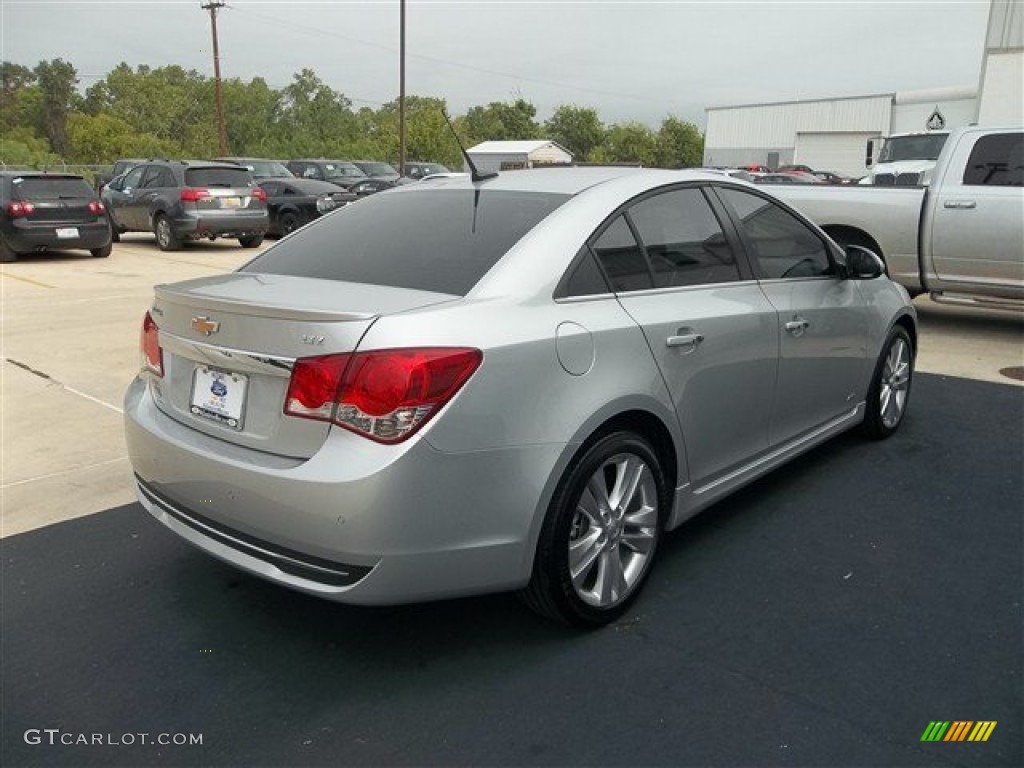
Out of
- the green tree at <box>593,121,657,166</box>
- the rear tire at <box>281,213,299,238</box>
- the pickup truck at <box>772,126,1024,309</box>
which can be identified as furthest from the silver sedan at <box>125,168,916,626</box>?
the green tree at <box>593,121,657,166</box>

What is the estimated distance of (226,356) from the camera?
262 centimetres

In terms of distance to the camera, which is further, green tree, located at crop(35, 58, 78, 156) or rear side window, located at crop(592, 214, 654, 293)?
green tree, located at crop(35, 58, 78, 156)

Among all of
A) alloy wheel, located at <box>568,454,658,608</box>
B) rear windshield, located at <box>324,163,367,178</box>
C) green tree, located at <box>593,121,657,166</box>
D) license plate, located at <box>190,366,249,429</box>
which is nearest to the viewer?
license plate, located at <box>190,366,249,429</box>

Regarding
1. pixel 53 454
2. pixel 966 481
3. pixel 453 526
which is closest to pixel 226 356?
pixel 453 526

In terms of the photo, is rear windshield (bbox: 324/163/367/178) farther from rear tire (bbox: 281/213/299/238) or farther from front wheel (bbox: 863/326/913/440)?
front wheel (bbox: 863/326/913/440)

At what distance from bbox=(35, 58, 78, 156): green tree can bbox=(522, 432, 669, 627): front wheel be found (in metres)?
110

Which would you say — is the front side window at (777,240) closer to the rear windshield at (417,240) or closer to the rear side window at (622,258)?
the rear side window at (622,258)

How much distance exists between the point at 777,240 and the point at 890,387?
1.54 m

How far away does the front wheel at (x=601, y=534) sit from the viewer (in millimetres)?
2678

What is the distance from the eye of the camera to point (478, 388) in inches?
95.3

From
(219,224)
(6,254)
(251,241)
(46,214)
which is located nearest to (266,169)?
(251,241)

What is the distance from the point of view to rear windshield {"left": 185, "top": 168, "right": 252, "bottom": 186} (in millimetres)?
Result: 15453

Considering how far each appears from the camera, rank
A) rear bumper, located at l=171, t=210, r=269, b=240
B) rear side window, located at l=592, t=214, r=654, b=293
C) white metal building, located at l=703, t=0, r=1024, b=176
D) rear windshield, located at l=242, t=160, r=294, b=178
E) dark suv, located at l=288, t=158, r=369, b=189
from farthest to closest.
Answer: white metal building, located at l=703, t=0, r=1024, b=176 < dark suv, located at l=288, t=158, r=369, b=189 < rear windshield, located at l=242, t=160, r=294, b=178 < rear bumper, located at l=171, t=210, r=269, b=240 < rear side window, located at l=592, t=214, r=654, b=293

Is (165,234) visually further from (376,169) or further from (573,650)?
(573,650)
